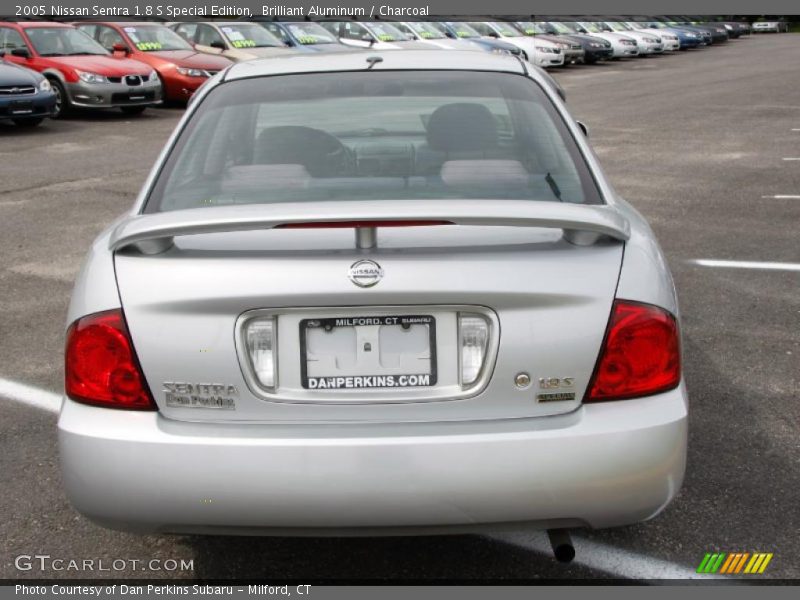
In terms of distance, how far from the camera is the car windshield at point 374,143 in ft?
11.2

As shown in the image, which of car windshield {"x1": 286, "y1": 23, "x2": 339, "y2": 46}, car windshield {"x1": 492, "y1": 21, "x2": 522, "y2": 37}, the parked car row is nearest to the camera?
the parked car row

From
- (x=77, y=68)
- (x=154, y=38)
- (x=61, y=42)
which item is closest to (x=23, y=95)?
(x=77, y=68)

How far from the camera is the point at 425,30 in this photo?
2794 cm

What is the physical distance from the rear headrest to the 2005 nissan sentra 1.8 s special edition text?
876 mm

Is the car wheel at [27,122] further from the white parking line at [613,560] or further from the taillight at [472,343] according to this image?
the taillight at [472,343]

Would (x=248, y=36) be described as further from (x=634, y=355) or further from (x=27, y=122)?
(x=634, y=355)

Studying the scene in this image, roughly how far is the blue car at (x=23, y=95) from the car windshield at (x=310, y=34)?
8.36m

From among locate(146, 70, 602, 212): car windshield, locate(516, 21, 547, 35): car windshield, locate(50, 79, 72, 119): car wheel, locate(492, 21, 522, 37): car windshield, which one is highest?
locate(146, 70, 602, 212): car windshield

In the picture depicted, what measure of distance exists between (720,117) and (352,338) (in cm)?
1620

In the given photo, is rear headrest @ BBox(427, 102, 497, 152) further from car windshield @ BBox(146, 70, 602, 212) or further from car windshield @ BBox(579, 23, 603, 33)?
car windshield @ BBox(579, 23, 603, 33)

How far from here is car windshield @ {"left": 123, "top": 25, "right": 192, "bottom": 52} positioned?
1947 centimetres

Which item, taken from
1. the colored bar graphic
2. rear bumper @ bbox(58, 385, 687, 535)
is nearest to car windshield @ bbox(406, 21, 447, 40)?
the colored bar graphic

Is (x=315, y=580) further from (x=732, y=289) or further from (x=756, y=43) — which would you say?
(x=756, y=43)

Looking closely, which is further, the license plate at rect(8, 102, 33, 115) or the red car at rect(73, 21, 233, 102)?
the red car at rect(73, 21, 233, 102)
